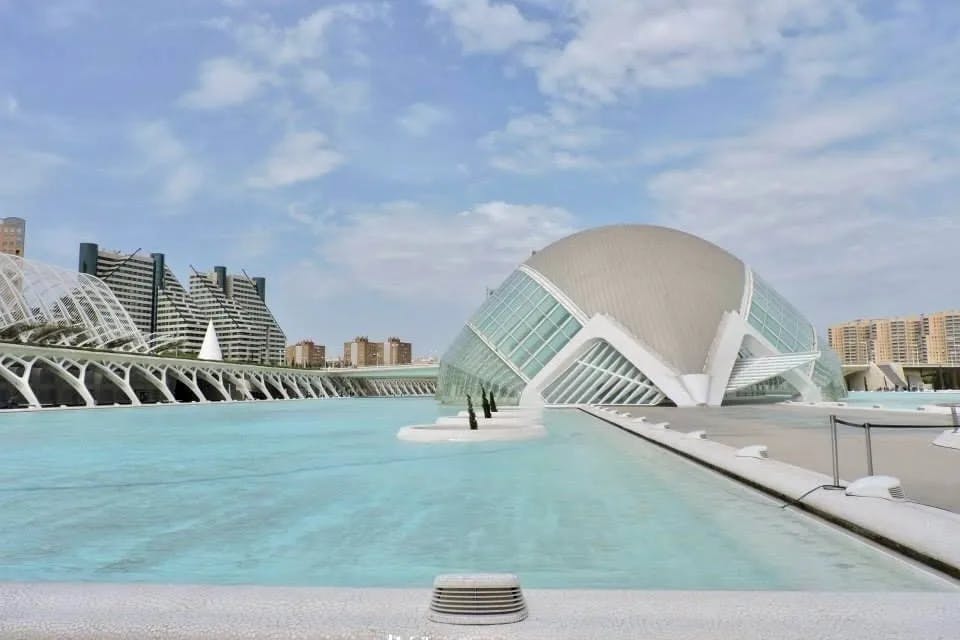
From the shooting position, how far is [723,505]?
7551mm

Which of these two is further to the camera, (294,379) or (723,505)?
(294,379)

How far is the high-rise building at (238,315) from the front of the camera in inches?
5025

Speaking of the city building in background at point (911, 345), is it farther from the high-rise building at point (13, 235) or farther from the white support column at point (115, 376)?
the high-rise building at point (13, 235)

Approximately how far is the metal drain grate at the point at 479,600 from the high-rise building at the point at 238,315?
121490mm

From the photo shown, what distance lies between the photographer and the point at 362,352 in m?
176

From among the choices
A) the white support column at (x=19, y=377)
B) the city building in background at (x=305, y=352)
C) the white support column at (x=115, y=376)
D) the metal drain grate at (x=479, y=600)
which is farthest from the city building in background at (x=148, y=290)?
the metal drain grate at (x=479, y=600)

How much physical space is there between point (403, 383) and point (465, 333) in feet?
228

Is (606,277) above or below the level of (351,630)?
above

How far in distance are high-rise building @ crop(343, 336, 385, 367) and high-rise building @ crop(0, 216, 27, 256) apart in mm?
84253

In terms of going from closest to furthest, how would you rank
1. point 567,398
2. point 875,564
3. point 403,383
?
point 875,564
point 567,398
point 403,383

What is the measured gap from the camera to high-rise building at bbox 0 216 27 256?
97.2 meters

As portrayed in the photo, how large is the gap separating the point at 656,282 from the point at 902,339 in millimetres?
115174

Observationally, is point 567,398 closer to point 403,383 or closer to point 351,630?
point 351,630

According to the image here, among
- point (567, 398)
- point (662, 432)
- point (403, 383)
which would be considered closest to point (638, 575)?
point (662, 432)
